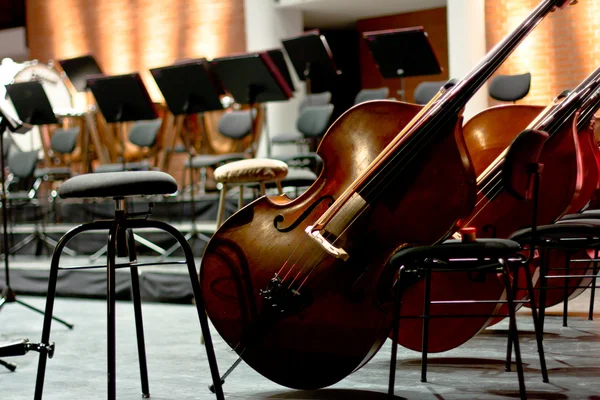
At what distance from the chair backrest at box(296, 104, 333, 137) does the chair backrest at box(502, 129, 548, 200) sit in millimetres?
4870

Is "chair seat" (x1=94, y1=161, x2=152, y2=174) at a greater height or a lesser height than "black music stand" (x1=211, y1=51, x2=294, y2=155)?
lesser

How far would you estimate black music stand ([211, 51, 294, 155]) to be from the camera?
18.8ft

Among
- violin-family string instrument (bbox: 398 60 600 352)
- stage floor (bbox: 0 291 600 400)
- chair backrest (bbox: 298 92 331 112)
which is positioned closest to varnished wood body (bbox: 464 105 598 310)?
violin-family string instrument (bbox: 398 60 600 352)

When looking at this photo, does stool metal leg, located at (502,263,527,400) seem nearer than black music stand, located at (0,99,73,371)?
Yes

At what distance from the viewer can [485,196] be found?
3094 millimetres

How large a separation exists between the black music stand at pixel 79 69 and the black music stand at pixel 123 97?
2493mm

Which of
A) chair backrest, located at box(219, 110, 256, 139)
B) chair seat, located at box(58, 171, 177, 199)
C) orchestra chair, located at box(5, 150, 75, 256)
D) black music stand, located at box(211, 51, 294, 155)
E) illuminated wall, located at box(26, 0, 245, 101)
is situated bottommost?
orchestra chair, located at box(5, 150, 75, 256)

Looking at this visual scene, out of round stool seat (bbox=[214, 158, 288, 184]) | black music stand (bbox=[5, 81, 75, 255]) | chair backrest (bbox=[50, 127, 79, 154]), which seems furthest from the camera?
chair backrest (bbox=[50, 127, 79, 154])

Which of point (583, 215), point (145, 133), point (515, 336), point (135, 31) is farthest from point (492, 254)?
point (135, 31)

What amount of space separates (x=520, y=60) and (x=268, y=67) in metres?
4.24

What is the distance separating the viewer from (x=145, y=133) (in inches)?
326

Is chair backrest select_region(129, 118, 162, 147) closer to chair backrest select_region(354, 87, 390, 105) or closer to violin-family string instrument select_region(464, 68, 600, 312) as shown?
chair backrest select_region(354, 87, 390, 105)

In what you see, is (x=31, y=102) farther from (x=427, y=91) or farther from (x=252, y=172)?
(x=252, y=172)

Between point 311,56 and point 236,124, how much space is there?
1173mm
